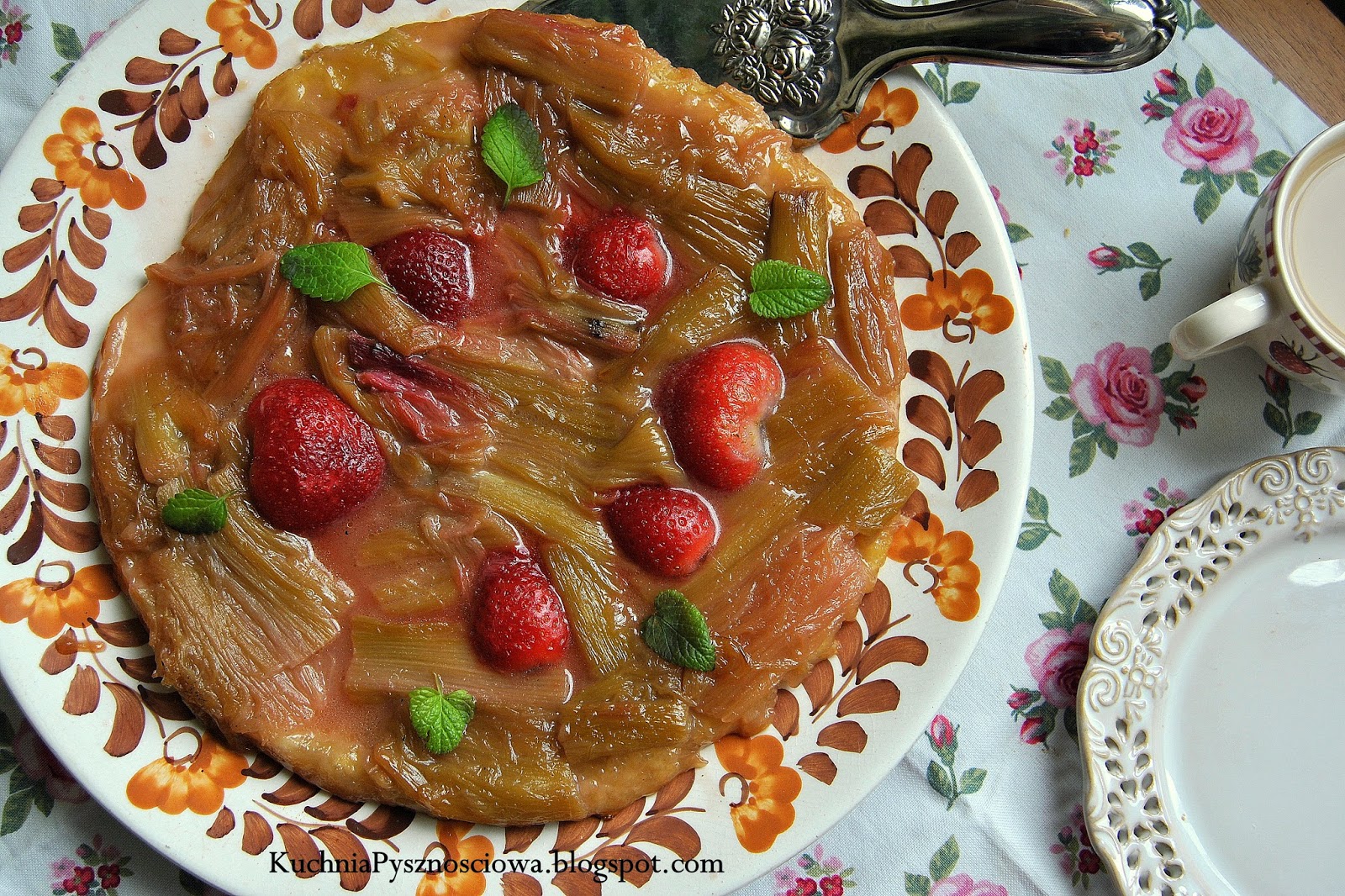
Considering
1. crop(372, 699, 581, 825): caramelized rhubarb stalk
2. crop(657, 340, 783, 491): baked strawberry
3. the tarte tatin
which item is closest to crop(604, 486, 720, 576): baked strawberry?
the tarte tatin

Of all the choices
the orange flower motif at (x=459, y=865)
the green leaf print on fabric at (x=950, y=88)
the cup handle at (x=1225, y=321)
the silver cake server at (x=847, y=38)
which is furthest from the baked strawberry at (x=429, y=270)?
the cup handle at (x=1225, y=321)

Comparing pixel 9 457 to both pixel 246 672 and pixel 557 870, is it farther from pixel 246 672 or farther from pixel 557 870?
pixel 557 870

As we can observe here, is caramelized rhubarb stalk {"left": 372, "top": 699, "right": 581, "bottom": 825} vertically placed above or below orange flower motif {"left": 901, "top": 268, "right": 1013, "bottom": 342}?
below

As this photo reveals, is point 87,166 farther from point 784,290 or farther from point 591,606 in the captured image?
point 784,290

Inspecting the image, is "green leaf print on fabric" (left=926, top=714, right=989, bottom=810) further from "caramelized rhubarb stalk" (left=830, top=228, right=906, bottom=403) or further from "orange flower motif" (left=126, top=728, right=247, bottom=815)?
"orange flower motif" (left=126, top=728, right=247, bottom=815)

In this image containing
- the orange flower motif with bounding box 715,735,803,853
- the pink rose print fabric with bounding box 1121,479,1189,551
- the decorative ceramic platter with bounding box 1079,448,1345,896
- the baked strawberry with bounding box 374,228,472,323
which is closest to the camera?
the baked strawberry with bounding box 374,228,472,323

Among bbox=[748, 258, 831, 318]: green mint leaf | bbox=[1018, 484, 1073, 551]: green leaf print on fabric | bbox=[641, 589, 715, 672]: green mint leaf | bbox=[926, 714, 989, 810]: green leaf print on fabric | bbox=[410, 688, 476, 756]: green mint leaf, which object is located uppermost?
bbox=[748, 258, 831, 318]: green mint leaf

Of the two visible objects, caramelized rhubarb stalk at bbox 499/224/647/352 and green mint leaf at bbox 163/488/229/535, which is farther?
caramelized rhubarb stalk at bbox 499/224/647/352

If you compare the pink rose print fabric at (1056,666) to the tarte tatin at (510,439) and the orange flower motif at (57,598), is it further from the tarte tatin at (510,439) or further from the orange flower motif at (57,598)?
the orange flower motif at (57,598)
